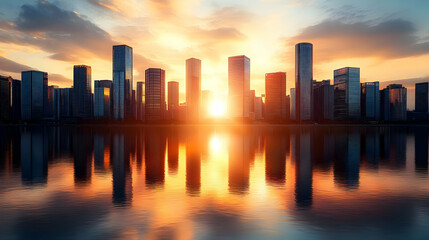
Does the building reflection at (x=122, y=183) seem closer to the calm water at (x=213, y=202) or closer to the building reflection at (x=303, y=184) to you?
the calm water at (x=213, y=202)

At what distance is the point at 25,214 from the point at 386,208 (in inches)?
1178

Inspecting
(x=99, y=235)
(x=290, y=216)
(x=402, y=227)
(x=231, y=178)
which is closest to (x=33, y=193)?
(x=99, y=235)

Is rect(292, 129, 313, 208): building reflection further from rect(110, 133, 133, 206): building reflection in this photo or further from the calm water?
rect(110, 133, 133, 206): building reflection

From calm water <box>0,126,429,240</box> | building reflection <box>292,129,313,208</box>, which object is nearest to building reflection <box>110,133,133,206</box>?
calm water <box>0,126,429,240</box>

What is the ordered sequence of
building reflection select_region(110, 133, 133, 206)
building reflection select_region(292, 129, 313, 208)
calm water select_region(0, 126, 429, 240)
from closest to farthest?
calm water select_region(0, 126, 429, 240)
building reflection select_region(292, 129, 313, 208)
building reflection select_region(110, 133, 133, 206)

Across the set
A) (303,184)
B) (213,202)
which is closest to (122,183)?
(213,202)

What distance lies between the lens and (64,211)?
23.0 metres

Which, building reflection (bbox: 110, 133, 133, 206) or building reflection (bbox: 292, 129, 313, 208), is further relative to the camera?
building reflection (bbox: 110, 133, 133, 206)

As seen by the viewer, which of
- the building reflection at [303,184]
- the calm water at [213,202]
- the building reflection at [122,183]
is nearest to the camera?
the calm water at [213,202]

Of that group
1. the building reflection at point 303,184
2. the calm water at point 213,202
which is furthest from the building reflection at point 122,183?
the building reflection at point 303,184

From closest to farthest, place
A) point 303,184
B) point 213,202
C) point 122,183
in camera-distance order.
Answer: point 213,202 < point 303,184 < point 122,183

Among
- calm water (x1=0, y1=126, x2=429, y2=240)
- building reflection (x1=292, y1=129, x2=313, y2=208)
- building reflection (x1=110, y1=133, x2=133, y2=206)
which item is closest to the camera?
calm water (x1=0, y1=126, x2=429, y2=240)

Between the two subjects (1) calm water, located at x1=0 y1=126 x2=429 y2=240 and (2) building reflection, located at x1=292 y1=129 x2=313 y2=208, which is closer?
(1) calm water, located at x1=0 y1=126 x2=429 y2=240

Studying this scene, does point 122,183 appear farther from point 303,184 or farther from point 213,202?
point 303,184
